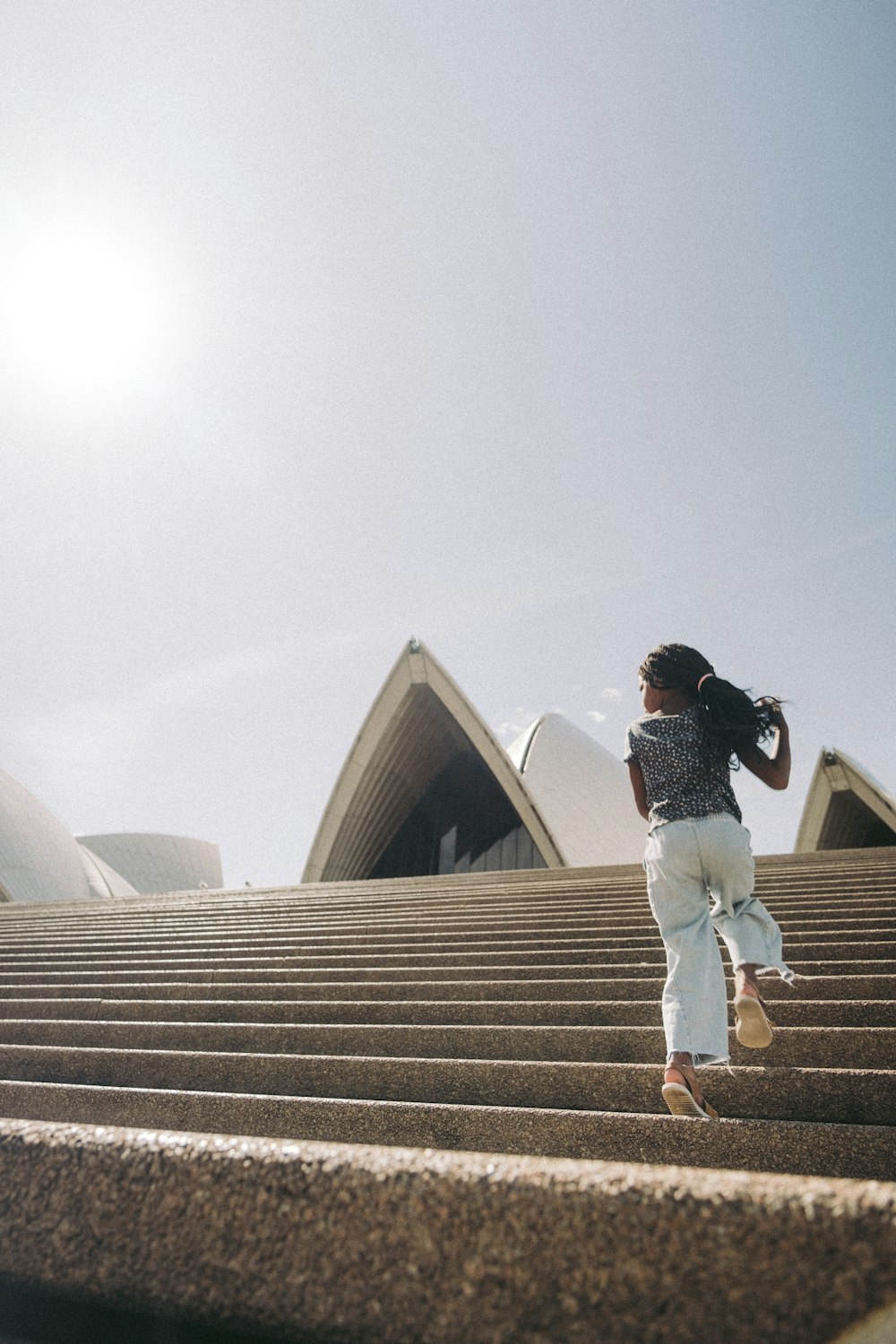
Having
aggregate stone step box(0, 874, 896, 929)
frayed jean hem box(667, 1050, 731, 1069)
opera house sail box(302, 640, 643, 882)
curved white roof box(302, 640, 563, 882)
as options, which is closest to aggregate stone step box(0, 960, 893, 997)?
frayed jean hem box(667, 1050, 731, 1069)

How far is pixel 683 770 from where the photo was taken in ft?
6.76

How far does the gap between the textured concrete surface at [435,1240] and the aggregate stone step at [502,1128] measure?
94cm

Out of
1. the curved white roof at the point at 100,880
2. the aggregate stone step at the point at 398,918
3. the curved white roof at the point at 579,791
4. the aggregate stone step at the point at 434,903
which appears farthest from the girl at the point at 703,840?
the curved white roof at the point at 100,880

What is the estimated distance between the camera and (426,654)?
639 inches

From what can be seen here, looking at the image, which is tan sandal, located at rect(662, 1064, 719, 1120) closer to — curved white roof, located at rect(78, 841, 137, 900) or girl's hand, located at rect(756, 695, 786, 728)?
girl's hand, located at rect(756, 695, 786, 728)

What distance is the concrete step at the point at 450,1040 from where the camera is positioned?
7.27ft

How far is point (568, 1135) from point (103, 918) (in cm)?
669

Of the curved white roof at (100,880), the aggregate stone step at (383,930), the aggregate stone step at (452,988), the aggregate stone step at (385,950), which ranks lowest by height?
the aggregate stone step at (452,988)

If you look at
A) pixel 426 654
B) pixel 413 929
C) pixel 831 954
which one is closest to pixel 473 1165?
pixel 831 954

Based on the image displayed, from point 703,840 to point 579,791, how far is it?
2022cm

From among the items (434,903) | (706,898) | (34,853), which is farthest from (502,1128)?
(34,853)

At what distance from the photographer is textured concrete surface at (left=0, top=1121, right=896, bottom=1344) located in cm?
53

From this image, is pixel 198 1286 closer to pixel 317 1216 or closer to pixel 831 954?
pixel 317 1216

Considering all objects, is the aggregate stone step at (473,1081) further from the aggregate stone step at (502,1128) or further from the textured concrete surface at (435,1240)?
the textured concrete surface at (435,1240)
